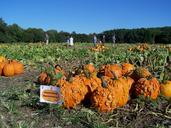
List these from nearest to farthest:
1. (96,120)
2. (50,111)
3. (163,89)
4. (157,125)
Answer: (157,125)
(96,120)
(50,111)
(163,89)

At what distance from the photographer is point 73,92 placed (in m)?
6.84

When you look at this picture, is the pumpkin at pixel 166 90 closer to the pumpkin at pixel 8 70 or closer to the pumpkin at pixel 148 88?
the pumpkin at pixel 148 88

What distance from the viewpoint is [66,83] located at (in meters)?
6.94

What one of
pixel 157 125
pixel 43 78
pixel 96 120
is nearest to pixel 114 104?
pixel 96 120

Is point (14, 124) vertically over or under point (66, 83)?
under

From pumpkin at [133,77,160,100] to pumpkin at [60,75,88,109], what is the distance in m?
0.83

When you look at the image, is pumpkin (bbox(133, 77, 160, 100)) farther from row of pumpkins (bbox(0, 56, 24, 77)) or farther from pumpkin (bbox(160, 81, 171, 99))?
row of pumpkins (bbox(0, 56, 24, 77))

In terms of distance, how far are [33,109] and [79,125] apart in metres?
1.11

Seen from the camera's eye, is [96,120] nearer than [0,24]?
Yes

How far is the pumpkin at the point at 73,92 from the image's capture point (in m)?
6.76

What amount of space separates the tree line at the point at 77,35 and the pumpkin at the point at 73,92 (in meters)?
60.1

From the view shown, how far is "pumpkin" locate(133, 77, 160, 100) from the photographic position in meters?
6.79

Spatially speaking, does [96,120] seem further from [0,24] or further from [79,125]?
[0,24]

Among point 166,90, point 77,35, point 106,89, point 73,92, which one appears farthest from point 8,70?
point 77,35
